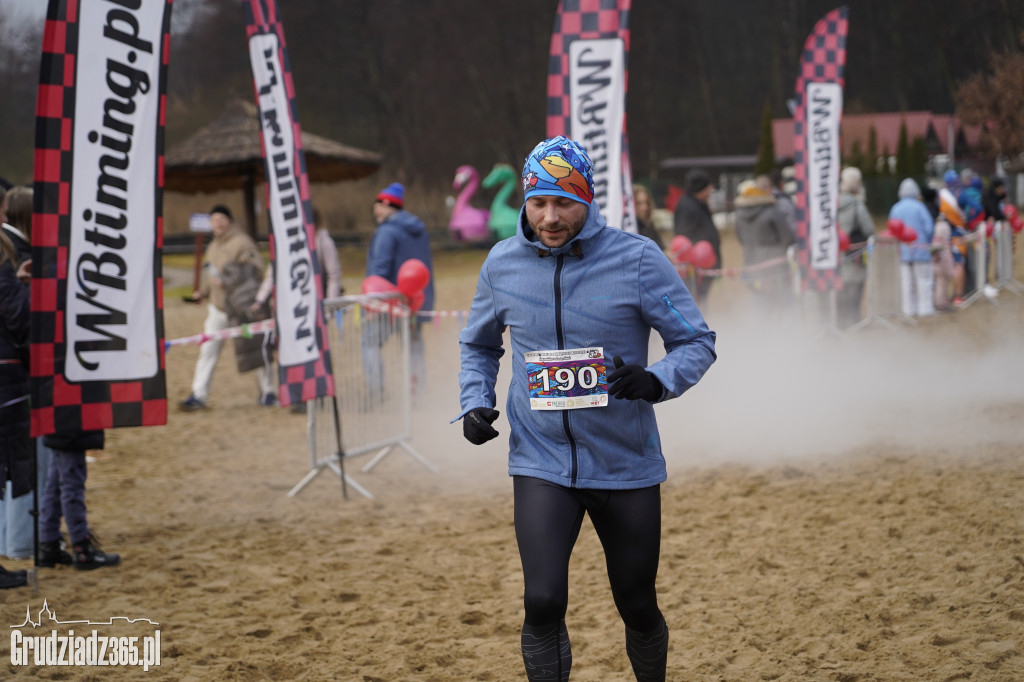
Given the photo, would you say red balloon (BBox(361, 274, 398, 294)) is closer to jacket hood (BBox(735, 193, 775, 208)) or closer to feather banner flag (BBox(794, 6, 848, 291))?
jacket hood (BBox(735, 193, 775, 208))

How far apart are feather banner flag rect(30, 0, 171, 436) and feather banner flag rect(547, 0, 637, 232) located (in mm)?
3795

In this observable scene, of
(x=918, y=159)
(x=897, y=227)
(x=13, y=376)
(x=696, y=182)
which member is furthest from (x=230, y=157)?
(x=918, y=159)

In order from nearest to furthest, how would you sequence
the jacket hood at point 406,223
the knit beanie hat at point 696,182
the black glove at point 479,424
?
1. the black glove at point 479,424
2. the jacket hood at point 406,223
3. the knit beanie hat at point 696,182

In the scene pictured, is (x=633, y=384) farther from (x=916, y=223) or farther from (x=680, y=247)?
(x=916, y=223)

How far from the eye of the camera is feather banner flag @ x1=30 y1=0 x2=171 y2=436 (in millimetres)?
4859

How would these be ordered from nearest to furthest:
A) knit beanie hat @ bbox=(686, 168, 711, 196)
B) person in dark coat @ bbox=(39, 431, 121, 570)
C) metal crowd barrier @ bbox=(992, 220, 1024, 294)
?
1. person in dark coat @ bbox=(39, 431, 121, 570)
2. knit beanie hat @ bbox=(686, 168, 711, 196)
3. metal crowd barrier @ bbox=(992, 220, 1024, 294)

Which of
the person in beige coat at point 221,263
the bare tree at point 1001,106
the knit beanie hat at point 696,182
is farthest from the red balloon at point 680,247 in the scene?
the bare tree at point 1001,106

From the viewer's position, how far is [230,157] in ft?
37.7

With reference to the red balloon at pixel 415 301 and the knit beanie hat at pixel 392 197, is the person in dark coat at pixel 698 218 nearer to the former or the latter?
the knit beanie hat at pixel 392 197

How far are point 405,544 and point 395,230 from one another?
4342 millimetres

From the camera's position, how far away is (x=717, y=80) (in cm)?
6575

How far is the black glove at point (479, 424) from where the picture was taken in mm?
3128

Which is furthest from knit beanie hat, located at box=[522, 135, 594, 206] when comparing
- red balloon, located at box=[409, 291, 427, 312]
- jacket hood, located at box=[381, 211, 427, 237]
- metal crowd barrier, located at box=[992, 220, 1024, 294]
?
metal crowd barrier, located at box=[992, 220, 1024, 294]

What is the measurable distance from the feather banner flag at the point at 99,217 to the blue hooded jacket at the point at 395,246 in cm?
436
